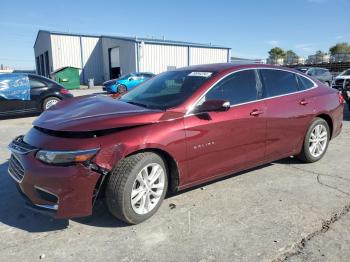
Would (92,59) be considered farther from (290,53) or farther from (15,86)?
(290,53)

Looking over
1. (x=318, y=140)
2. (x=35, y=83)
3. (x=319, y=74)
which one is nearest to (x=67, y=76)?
(x=35, y=83)

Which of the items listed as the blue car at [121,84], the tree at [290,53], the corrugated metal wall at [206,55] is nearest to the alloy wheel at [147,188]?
the blue car at [121,84]

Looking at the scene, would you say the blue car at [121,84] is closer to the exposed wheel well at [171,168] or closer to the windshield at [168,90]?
the windshield at [168,90]

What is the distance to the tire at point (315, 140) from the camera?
4895 millimetres

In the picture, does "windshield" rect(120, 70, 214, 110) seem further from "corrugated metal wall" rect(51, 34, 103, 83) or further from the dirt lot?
"corrugated metal wall" rect(51, 34, 103, 83)

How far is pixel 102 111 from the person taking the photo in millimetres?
3443

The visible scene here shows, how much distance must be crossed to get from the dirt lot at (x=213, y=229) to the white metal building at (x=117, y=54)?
92.1 ft

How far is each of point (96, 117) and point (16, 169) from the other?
953mm

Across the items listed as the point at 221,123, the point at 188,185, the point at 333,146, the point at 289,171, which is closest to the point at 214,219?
the point at 188,185

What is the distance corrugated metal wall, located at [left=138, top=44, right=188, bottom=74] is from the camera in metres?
31.2

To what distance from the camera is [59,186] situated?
288 cm

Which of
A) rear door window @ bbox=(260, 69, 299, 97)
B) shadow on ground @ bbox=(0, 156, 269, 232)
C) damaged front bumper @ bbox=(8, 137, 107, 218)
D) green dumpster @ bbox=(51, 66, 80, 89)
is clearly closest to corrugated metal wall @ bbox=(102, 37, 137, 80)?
A: green dumpster @ bbox=(51, 66, 80, 89)

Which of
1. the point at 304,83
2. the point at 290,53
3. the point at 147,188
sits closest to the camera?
the point at 147,188

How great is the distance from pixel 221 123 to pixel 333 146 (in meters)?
3.68
